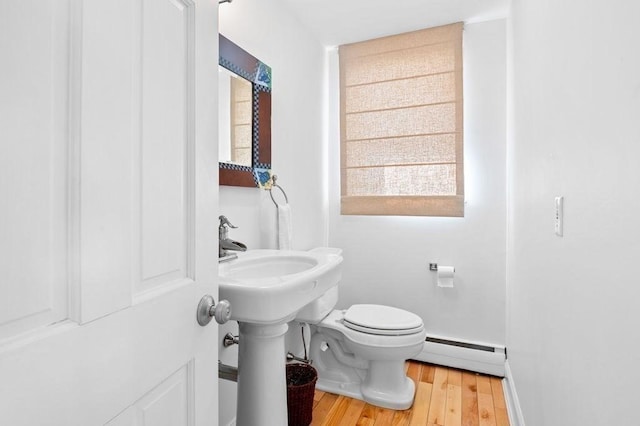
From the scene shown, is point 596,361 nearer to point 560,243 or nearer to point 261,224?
point 560,243

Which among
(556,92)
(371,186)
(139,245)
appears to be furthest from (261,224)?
(556,92)

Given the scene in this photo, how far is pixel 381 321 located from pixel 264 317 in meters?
1.09

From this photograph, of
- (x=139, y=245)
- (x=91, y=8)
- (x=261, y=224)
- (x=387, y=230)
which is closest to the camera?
(x=91, y=8)

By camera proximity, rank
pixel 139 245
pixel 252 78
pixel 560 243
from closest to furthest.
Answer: pixel 139 245
pixel 560 243
pixel 252 78

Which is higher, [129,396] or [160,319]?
[160,319]

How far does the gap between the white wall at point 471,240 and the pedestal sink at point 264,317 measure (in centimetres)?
121

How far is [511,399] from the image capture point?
177 cm

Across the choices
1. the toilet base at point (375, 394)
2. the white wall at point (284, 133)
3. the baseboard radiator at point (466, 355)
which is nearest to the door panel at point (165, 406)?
the white wall at point (284, 133)

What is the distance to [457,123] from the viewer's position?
225 centimetres

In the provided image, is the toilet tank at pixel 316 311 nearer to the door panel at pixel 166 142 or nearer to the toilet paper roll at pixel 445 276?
the toilet paper roll at pixel 445 276

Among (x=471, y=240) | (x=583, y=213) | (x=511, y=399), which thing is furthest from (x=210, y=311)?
(x=471, y=240)

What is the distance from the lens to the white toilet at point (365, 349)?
5.87 ft

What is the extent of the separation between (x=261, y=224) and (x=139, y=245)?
3.90 ft

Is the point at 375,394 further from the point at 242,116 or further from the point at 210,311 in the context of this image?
the point at 242,116
